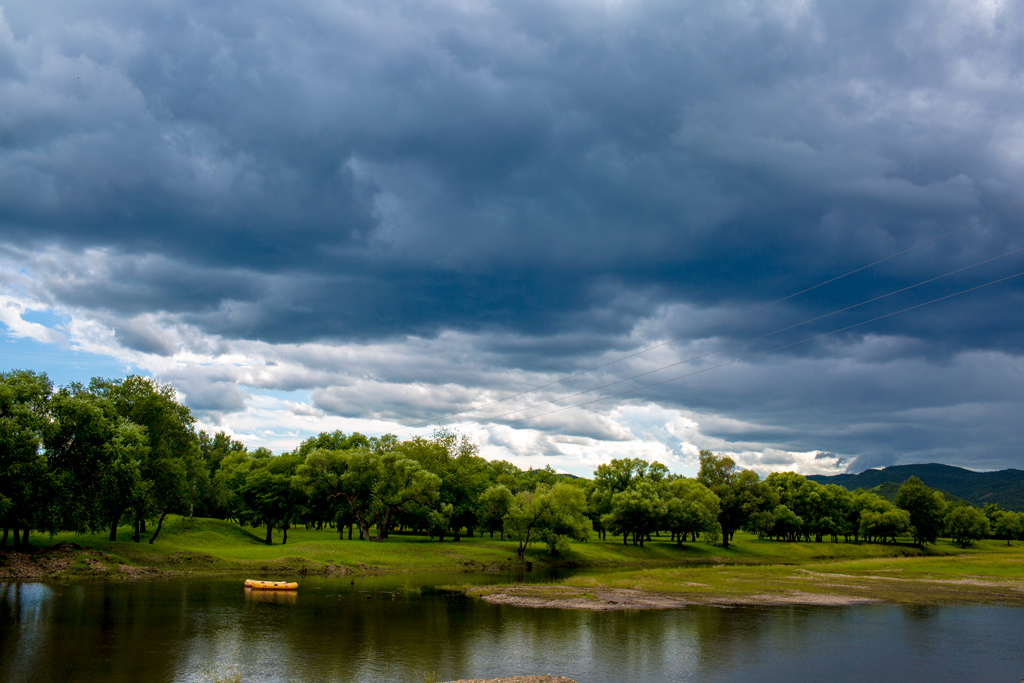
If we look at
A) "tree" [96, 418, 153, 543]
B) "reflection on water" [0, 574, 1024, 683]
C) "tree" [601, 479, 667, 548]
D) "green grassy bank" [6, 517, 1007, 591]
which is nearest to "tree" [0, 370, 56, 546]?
"green grassy bank" [6, 517, 1007, 591]

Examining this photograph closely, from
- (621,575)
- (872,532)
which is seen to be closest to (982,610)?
(621,575)

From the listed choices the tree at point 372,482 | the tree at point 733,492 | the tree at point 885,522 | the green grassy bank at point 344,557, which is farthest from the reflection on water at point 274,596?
the tree at point 885,522

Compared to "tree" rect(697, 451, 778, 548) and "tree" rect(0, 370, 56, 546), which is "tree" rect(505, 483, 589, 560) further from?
"tree" rect(0, 370, 56, 546)

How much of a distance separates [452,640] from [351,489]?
6443 cm

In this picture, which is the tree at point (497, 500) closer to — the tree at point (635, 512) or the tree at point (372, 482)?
the tree at point (372, 482)

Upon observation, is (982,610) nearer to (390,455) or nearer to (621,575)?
(621,575)

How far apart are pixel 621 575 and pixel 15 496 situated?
61.9m

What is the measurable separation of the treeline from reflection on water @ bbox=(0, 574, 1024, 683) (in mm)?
12471

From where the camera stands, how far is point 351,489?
94.9 metres

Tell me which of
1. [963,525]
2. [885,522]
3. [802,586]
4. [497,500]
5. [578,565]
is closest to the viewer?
[802,586]

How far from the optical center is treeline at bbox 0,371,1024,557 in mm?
58875

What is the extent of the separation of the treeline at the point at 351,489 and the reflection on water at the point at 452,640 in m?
12.5

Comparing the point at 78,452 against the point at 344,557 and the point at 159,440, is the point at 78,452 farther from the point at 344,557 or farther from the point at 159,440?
the point at 344,557

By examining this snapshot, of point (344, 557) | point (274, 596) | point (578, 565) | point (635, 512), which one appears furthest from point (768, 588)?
point (344, 557)
